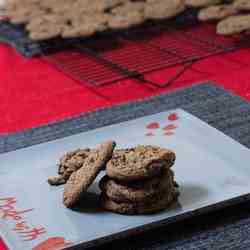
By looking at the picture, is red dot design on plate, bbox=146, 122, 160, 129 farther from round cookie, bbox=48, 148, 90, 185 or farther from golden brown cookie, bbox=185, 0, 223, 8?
golden brown cookie, bbox=185, 0, 223, 8

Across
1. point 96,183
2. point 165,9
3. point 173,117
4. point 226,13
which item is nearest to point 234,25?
point 226,13

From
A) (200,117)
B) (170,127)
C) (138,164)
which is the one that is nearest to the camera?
(138,164)

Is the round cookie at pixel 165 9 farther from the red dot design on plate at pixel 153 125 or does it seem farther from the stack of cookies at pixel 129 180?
the stack of cookies at pixel 129 180

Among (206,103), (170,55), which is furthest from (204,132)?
(170,55)

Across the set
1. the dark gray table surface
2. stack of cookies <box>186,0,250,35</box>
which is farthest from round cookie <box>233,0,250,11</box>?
the dark gray table surface

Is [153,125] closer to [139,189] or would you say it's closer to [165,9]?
[139,189]

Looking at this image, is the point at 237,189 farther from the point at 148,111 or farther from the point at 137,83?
the point at 137,83
